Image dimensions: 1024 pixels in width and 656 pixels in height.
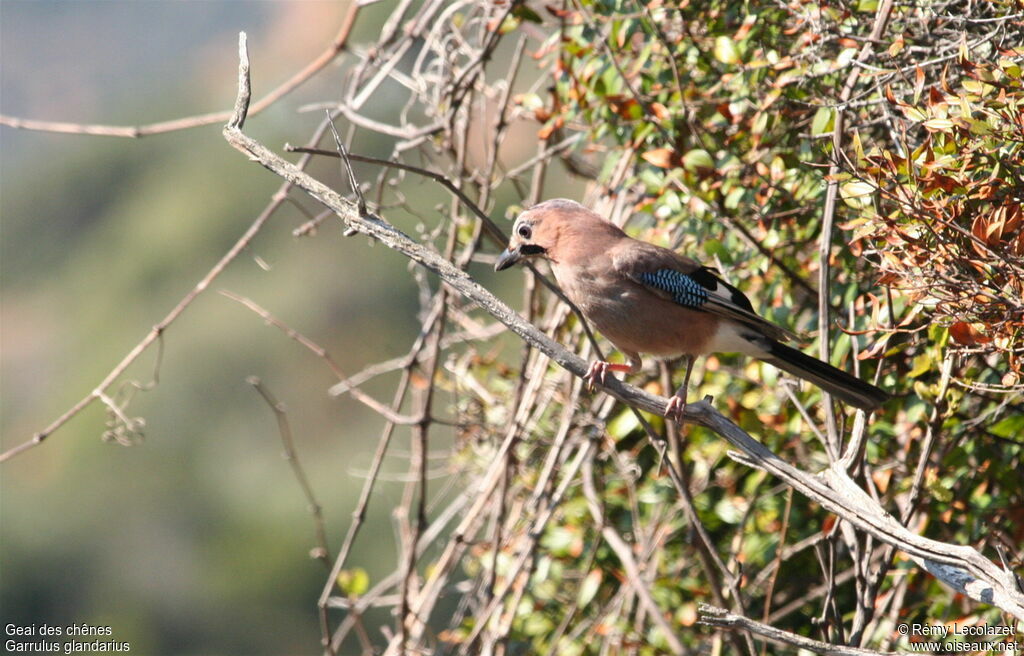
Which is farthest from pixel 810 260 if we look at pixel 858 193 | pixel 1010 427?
pixel 858 193

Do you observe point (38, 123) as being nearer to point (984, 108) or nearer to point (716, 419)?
point (716, 419)

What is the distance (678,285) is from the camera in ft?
13.2

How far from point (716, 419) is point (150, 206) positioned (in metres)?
9.00

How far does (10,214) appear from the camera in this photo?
10.9 m

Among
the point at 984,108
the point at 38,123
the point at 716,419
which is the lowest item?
the point at 716,419

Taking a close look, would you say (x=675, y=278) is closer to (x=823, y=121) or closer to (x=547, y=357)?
(x=547, y=357)

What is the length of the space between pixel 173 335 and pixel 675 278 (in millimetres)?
6972

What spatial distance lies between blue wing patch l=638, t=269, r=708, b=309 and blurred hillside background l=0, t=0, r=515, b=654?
4.14 m

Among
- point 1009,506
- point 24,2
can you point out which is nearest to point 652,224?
point 1009,506

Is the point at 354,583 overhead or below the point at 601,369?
below

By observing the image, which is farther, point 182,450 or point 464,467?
point 182,450

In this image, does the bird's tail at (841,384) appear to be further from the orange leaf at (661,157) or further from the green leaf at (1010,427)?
the orange leaf at (661,157)

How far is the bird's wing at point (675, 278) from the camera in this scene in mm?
3963

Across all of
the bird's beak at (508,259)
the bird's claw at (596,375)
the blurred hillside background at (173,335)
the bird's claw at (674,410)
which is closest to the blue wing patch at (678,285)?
the bird's beak at (508,259)
